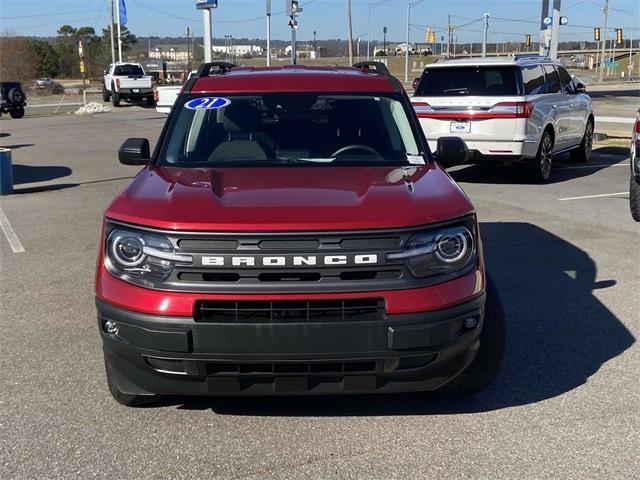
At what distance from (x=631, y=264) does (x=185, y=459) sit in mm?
4948

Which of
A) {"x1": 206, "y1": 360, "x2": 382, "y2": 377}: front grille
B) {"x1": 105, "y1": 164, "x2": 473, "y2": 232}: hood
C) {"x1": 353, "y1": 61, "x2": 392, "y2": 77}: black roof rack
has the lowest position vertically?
{"x1": 206, "y1": 360, "x2": 382, "y2": 377}: front grille

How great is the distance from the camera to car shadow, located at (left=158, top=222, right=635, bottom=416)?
12.9 feet

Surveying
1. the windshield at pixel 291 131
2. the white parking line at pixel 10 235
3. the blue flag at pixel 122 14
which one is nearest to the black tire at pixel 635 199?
the windshield at pixel 291 131

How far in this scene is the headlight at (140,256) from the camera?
10.8 feet

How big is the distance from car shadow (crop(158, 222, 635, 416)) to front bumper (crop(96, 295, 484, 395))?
519 millimetres

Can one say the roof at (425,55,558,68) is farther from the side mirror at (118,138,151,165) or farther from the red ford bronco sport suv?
the red ford bronco sport suv

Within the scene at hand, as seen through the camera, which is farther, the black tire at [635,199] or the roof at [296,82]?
the black tire at [635,199]

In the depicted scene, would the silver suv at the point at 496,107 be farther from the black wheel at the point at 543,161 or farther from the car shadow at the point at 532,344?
the car shadow at the point at 532,344

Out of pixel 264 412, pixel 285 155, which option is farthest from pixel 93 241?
pixel 264 412

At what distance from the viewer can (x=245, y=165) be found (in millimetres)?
4402

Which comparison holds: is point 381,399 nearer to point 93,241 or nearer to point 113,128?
point 93,241

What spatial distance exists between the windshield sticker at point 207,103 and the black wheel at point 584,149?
35.7 feet

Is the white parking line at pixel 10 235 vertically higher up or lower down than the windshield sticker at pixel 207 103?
lower down

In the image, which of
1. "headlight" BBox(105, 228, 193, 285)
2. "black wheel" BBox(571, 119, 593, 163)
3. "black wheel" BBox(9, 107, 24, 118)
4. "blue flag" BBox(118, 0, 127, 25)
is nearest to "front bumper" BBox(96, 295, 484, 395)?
"headlight" BBox(105, 228, 193, 285)
